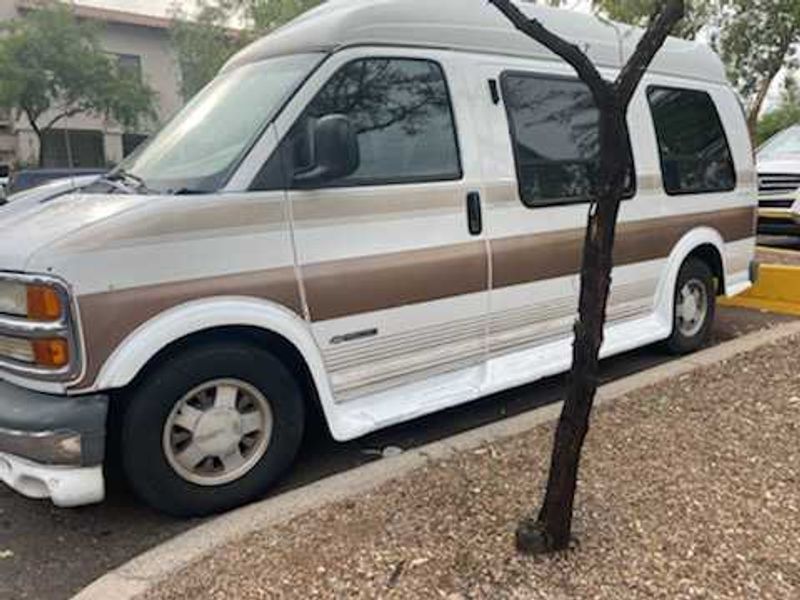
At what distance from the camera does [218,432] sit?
3576mm

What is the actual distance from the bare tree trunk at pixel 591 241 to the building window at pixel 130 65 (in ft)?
93.7

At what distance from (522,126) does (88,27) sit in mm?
26531

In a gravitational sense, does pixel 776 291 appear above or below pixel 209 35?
below

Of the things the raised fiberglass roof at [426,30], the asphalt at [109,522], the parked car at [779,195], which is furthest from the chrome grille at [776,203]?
the asphalt at [109,522]

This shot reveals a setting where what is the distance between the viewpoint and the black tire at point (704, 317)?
5797 millimetres

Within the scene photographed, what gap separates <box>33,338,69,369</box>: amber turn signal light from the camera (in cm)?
315

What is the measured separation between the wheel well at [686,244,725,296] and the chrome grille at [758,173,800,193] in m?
4.64

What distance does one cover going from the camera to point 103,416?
323 centimetres

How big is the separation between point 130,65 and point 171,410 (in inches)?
1217

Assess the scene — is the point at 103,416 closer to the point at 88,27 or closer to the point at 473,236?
the point at 473,236

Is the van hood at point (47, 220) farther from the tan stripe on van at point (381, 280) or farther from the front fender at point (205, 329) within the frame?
the front fender at point (205, 329)

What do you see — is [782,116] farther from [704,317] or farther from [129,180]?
[129,180]

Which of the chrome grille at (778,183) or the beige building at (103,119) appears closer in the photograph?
the chrome grille at (778,183)

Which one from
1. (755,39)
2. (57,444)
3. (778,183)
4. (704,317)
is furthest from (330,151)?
(755,39)
